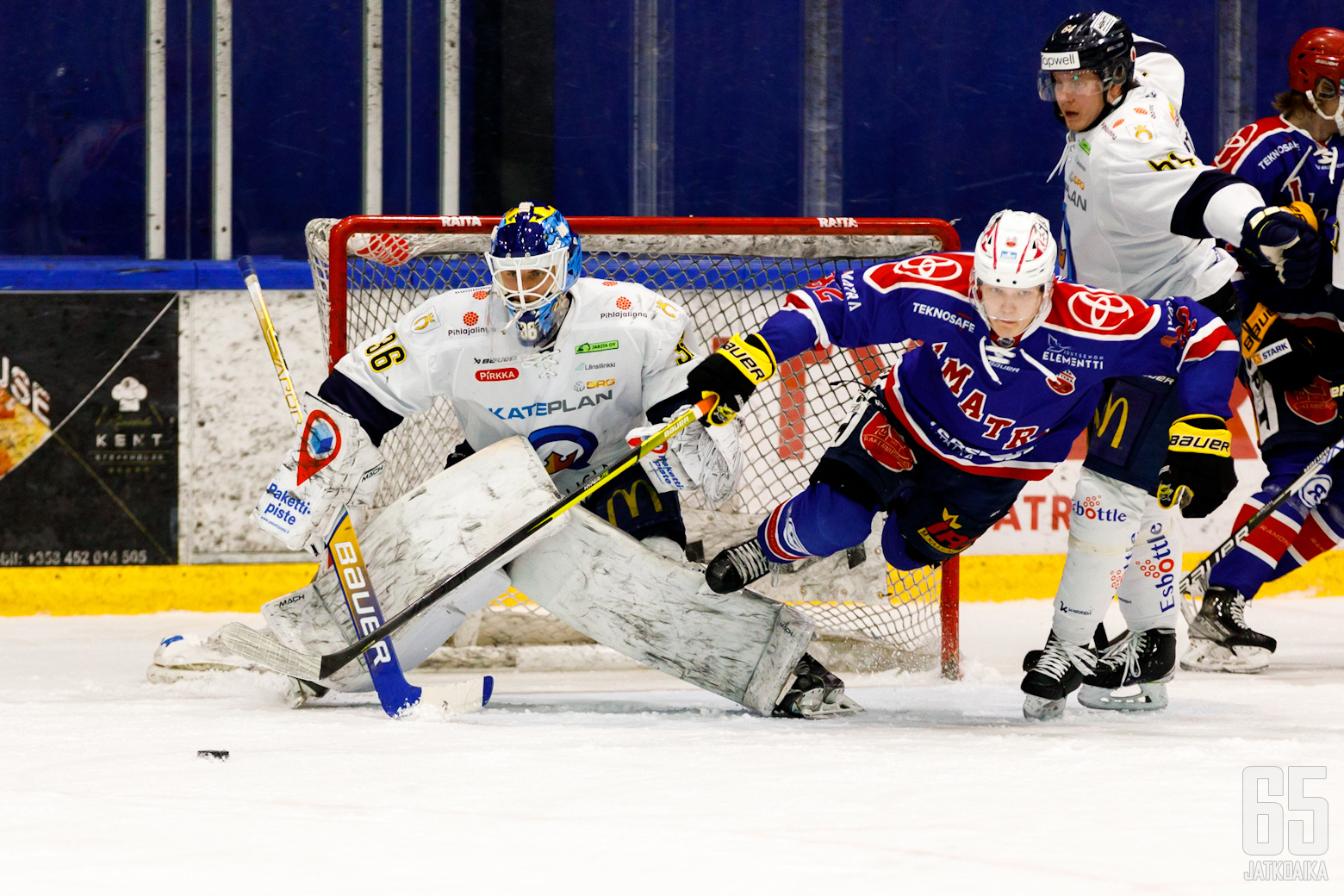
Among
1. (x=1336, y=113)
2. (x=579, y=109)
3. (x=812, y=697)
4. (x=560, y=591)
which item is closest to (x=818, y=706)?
(x=812, y=697)

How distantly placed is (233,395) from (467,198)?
164cm

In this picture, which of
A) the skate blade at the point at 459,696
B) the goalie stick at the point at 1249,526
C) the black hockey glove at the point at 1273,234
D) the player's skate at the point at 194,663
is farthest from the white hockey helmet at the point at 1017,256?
the player's skate at the point at 194,663

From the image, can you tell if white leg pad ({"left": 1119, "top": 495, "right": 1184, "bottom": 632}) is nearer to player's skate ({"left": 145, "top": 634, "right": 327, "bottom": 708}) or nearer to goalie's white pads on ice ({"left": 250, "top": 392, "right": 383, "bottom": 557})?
goalie's white pads on ice ({"left": 250, "top": 392, "right": 383, "bottom": 557})

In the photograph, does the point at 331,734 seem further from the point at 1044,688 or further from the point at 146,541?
the point at 146,541

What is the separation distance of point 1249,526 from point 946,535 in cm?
102

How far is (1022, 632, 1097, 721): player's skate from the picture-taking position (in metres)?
2.75

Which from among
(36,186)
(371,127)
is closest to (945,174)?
(371,127)

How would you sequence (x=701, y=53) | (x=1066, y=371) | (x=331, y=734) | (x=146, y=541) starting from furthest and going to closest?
(x=701, y=53) < (x=146, y=541) < (x=1066, y=371) < (x=331, y=734)

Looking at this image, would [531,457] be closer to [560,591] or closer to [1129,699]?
[560,591]

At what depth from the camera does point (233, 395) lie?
166 inches

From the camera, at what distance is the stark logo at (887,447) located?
2.89 m

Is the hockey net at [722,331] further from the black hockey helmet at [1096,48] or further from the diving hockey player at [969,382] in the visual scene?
the black hockey helmet at [1096,48]

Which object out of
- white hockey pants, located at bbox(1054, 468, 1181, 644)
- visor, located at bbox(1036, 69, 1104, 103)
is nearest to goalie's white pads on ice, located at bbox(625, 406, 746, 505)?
white hockey pants, located at bbox(1054, 468, 1181, 644)

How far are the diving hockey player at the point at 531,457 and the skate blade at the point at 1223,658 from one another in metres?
1.18
